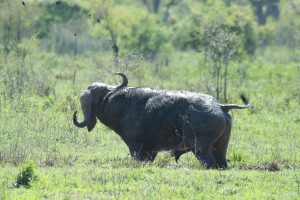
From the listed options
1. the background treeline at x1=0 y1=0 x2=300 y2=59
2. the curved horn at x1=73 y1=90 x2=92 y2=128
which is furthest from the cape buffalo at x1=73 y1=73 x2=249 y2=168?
the background treeline at x1=0 y1=0 x2=300 y2=59

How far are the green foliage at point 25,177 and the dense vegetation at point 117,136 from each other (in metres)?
0.02

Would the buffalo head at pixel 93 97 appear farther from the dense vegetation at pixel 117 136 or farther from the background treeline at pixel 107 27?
the background treeline at pixel 107 27

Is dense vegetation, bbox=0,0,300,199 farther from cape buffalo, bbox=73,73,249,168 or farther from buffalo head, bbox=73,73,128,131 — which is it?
buffalo head, bbox=73,73,128,131

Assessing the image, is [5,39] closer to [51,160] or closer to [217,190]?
[51,160]

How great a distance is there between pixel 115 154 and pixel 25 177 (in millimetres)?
4394

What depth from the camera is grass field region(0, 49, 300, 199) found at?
11.8 meters

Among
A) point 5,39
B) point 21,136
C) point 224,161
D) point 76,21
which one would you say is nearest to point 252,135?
point 224,161

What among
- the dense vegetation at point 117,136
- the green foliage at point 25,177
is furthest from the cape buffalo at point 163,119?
the green foliage at point 25,177

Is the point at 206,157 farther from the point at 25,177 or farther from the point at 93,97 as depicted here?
the point at 25,177

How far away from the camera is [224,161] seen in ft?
48.8

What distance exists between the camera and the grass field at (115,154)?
38.7 ft

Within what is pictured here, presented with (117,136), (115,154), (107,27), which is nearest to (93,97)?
(115,154)

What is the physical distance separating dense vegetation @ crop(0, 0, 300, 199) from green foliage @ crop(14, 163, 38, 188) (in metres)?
0.02

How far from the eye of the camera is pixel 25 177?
38.4ft
